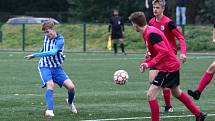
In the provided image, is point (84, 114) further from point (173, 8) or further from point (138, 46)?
point (173, 8)

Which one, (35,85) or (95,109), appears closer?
(95,109)

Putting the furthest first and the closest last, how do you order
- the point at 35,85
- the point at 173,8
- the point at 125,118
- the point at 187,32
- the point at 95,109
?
the point at 173,8
the point at 187,32
the point at 35,85
the point at 95,109
the point at 125,118

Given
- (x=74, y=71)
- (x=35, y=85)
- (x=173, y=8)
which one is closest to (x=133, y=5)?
(x=173, y=8)

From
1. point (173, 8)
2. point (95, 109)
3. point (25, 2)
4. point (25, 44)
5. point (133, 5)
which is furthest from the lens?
point (25, 2)

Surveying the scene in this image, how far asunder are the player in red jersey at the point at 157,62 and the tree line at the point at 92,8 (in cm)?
4638

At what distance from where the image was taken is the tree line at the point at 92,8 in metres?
59.8

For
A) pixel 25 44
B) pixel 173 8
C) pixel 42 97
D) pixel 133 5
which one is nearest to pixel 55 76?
pixel 42 97

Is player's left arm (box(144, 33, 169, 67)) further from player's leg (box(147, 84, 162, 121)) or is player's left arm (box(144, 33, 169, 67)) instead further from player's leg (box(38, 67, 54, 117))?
player's leg (box(38, 67, 54, 117))

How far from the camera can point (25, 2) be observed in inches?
2953

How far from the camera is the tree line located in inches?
2356

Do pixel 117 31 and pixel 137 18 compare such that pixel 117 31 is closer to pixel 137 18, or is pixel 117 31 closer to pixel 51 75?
pixel 51 75

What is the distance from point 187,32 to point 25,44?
377 inches

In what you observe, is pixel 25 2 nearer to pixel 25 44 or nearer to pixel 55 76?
pixel 25 44

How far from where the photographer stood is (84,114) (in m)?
12.6
